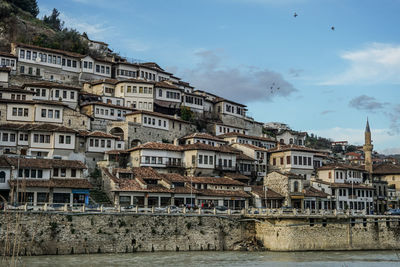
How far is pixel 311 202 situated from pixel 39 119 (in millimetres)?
36642

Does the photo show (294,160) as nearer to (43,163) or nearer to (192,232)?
(192,232)

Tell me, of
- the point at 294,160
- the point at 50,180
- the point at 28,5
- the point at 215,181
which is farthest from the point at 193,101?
the point at 28,5

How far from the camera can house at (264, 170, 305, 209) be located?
6388cm

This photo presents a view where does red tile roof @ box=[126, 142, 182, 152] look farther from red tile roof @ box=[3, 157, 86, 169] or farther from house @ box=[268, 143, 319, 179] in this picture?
house @ box=[268, 143, 319, 179]

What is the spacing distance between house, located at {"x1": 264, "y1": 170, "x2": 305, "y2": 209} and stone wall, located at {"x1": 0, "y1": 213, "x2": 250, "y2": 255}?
13.9m

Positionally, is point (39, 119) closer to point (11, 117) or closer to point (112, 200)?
point (11, 117)

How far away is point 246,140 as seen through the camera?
82000 millimetres

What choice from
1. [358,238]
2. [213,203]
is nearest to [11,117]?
[213,203]

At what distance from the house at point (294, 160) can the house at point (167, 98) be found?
61.3 ft

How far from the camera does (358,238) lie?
177 ft

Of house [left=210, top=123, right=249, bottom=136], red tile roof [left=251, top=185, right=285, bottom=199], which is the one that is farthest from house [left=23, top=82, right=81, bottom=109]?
red tile roof [left=251, top=185, right=285, bottom=199]

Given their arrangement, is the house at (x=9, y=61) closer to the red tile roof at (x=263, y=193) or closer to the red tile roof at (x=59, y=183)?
the red tile roof at (x=59, y=183)

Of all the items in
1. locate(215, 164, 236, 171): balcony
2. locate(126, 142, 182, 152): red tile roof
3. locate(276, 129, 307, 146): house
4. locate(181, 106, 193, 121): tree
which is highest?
locate(181, 106, 193, 121): tree

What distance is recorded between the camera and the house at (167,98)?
82.2 meters
